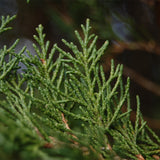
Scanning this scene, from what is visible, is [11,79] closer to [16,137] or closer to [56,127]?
[56,127]

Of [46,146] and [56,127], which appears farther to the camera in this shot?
[56,127]

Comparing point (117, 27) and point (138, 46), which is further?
point (117, 27)

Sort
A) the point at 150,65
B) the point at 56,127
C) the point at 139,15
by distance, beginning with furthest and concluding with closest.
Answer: the point at 150,65 < the point at 139,15 < the point at 56,127

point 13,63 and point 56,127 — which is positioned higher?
point 13,63

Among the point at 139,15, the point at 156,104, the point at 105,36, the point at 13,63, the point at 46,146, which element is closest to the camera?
the point at 46,146

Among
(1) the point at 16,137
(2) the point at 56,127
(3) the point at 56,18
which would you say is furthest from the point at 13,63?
(3) the point at 56,18

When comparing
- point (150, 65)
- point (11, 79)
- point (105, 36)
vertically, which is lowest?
point (11, 79)

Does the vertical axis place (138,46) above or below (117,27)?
below
